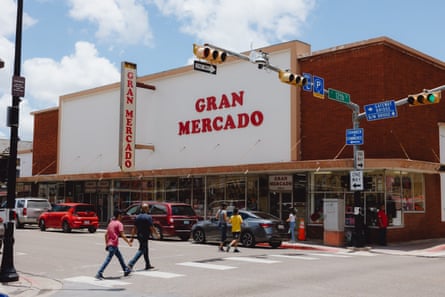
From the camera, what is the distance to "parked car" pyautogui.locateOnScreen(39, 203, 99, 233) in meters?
29.5

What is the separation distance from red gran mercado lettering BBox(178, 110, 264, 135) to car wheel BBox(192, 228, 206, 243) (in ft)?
23.8

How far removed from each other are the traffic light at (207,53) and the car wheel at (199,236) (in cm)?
1006

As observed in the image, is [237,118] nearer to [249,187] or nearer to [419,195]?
[249,187]

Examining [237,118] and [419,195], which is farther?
[237,118]

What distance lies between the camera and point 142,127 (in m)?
35.1

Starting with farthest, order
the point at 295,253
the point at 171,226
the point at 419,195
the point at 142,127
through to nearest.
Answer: the point at 142,127, the point at 419,195, the point at 171,226, the point at 295,253

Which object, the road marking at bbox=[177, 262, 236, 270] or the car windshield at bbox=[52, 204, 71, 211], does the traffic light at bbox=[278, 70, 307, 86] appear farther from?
the car windshield at bbox=[52, 204, 71, 211]

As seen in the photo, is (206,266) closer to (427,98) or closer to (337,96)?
(337,96)

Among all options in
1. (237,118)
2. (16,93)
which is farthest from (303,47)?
(16,93)

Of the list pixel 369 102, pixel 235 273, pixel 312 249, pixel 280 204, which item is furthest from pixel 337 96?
pixel 235 273

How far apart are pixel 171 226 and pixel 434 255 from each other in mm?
10745

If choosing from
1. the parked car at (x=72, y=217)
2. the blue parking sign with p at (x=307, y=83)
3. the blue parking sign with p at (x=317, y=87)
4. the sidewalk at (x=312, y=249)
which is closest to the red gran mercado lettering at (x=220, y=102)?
the parked car at (x=72, y=217)

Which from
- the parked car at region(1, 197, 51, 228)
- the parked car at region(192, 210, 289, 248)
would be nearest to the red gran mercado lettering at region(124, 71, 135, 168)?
the parked car at region(1, 197, 51, 228)

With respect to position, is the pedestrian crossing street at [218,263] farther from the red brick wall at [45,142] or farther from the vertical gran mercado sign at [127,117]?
the red brick wall at [45,142]
